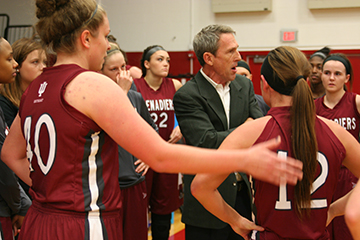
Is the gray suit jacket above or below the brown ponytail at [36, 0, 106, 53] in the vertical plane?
below

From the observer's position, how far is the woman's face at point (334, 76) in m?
3.78

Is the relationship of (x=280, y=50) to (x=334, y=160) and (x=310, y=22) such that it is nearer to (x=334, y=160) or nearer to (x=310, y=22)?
(x=334, y=160)

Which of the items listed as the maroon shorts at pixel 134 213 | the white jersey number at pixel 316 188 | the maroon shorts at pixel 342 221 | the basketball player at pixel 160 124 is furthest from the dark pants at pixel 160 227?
the white jersey number at pixel 316 188

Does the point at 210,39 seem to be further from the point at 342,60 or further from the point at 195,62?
the point at 195,62

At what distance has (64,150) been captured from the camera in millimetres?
1405

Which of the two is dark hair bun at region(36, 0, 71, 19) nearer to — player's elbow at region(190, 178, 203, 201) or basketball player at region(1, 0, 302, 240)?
basketball player at region(1, 0, 302, 240)

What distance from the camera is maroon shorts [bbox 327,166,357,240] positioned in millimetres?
3246

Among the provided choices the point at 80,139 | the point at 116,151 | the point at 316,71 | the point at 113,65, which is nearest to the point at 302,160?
the point at 116,151

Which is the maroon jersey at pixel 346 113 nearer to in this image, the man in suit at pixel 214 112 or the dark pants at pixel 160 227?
the man in suit at pixel 214 112

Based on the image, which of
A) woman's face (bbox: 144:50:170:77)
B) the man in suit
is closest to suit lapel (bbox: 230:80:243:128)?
the man in suit

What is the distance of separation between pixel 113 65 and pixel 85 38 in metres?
1.55

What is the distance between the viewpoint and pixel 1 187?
2066 mm

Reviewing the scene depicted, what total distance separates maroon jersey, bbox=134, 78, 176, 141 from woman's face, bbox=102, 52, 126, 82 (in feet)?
5.15

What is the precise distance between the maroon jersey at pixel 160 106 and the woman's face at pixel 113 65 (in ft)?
5.15
